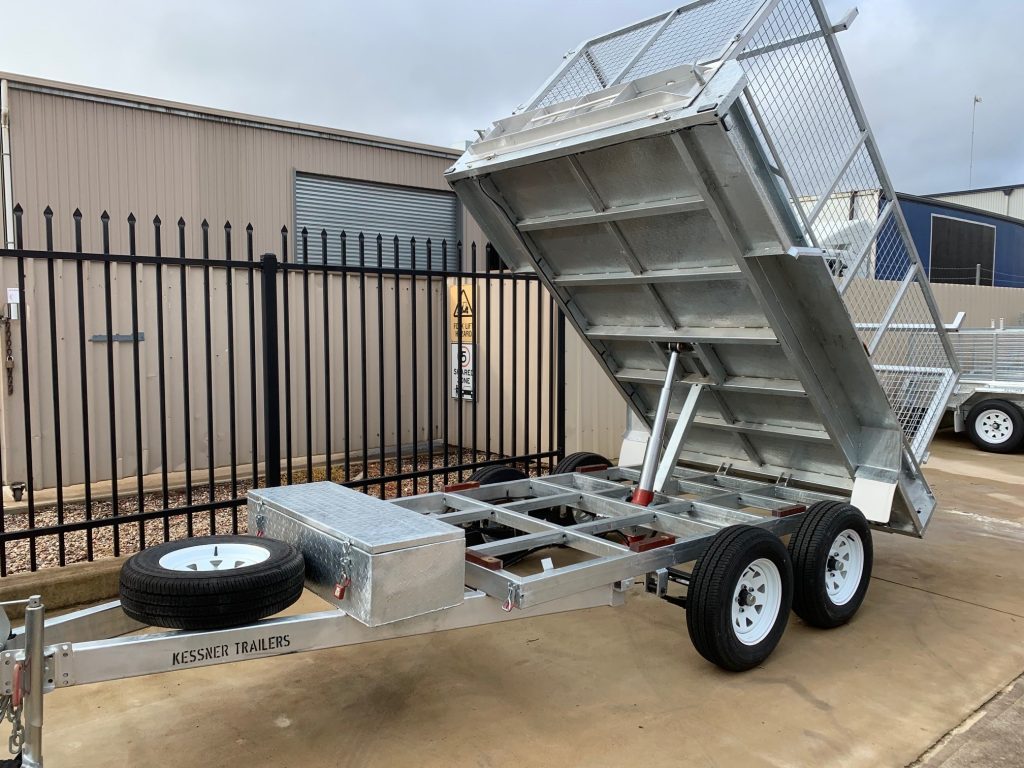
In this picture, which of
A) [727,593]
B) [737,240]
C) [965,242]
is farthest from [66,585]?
[965,242]

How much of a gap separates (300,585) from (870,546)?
3.63 meters

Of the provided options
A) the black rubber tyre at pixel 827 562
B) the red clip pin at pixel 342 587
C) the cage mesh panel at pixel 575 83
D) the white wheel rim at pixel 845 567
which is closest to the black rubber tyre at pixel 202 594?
the red clip pin at pixel 342 587

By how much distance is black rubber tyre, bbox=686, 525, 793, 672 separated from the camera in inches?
156

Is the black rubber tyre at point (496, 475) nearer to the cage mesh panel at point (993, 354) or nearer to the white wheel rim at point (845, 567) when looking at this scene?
the white wheel rim at point (845, 567)

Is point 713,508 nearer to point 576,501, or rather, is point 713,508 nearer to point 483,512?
point 576,501

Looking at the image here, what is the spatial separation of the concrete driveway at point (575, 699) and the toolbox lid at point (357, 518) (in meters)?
1.00

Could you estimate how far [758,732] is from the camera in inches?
143

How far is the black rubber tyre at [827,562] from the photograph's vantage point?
456 centimetres

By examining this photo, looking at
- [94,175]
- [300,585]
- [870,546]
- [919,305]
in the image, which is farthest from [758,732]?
[94,175]

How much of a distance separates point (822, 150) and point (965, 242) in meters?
22.9

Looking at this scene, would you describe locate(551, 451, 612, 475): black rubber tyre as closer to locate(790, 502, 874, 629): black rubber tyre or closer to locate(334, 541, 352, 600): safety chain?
locate(790, 502, 874, 629): black rubber tyre

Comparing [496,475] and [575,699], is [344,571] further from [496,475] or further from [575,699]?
[496,475]

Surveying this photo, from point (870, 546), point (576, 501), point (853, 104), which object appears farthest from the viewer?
point (576, 501)

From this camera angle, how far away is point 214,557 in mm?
3348
